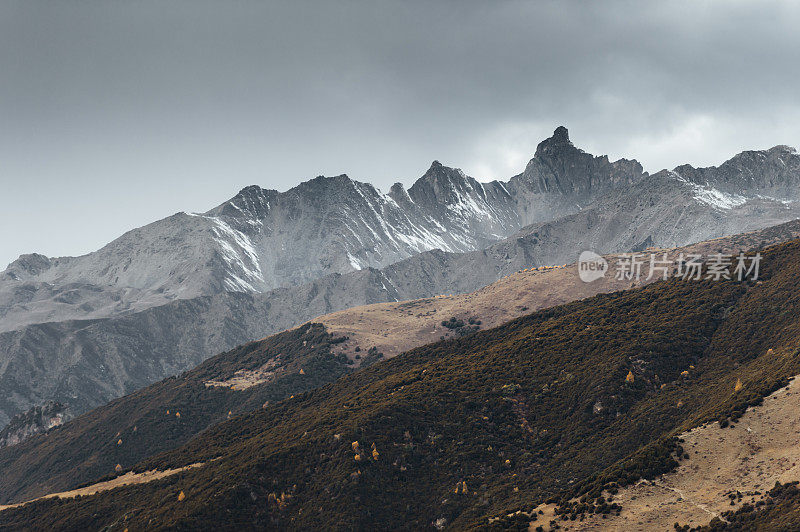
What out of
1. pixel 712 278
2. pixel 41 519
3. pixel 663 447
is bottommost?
pixel 41 519

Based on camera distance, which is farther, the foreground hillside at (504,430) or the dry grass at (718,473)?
the foreground hillside at (504,430)

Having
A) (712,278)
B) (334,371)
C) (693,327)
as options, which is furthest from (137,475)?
(712,278)

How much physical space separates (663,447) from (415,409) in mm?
46205

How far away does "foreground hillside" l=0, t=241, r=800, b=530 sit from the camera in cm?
8044

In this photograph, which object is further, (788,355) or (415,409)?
(415,409)

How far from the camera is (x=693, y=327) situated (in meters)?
104

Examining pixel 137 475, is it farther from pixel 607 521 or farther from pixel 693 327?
pixel 693 327

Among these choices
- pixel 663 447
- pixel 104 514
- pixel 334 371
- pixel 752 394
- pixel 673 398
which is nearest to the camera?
pixel 663 447

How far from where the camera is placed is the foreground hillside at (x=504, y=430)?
264 feet

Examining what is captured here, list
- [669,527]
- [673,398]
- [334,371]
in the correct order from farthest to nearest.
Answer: [334,371], [673,398], [669,527]

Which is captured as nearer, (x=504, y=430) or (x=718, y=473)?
(x=718, y=473)

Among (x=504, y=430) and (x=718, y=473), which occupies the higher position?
(x=718, y=473)

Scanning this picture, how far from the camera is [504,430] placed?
95438 mm

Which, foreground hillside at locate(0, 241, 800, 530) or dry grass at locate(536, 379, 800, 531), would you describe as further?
foreground hillside at locate(0, 241, 800, 530)
